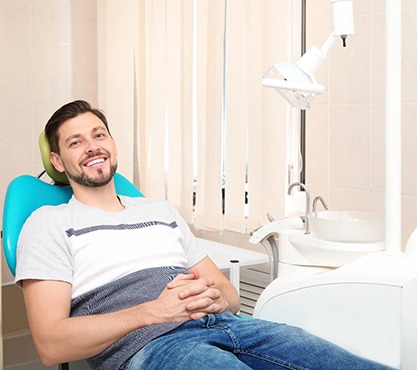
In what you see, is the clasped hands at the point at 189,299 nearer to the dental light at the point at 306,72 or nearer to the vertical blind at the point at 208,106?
the dental light at the point at 306,72

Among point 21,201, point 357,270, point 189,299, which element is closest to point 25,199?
point 21,201

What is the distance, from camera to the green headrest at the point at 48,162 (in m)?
2.05

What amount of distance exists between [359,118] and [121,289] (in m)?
0.96

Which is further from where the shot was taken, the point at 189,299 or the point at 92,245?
the point at 92,245

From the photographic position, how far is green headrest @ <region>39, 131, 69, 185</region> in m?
2.05

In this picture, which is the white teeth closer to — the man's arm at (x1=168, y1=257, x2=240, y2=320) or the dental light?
the man's arm at (x1=168, y1=257, x2=240, y2=320)

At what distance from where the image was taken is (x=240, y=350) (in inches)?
60.4

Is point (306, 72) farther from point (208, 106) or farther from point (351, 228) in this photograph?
point (208, 106)

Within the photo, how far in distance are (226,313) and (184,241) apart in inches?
14.4

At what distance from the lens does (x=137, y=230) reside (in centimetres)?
189

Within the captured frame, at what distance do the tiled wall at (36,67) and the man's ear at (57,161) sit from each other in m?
1.18

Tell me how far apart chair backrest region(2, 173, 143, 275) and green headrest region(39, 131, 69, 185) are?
28 millimetres

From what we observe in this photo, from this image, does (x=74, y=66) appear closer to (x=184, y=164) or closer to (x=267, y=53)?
(x=184, y=164)

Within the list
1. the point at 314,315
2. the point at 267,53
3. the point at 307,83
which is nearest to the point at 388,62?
the point at 307,83
